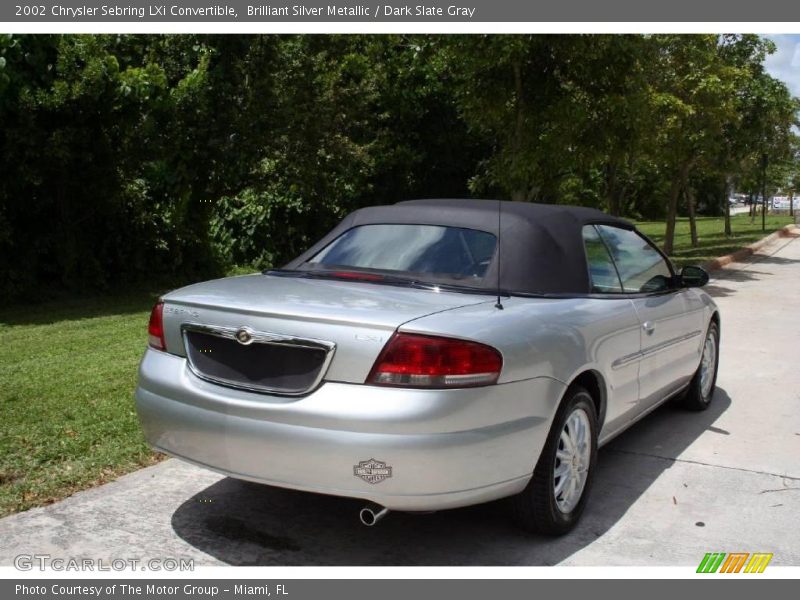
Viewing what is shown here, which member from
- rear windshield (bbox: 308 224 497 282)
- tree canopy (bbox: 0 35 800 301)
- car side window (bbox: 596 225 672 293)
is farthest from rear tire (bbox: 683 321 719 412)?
tree canopy (bbox: 0 35 800 301)

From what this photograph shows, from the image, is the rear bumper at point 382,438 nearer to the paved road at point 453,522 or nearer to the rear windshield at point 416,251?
the paved road at point 453,522

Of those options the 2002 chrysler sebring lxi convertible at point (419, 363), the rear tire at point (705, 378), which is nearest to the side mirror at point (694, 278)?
the rear tire at point (705, 378)

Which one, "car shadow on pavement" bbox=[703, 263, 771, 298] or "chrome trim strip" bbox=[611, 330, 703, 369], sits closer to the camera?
"chrome trim strip" bbox=[611, 330, 703, 369]

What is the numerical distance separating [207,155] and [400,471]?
11038mm

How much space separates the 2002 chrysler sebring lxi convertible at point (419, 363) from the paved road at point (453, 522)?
28cm

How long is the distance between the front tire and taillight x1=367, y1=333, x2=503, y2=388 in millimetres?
697

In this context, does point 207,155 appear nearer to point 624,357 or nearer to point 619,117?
point 619,117

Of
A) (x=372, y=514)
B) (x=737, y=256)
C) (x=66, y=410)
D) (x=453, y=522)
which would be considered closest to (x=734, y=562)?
(x=453, y=522)

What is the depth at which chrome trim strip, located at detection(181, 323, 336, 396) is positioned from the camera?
3.49 m

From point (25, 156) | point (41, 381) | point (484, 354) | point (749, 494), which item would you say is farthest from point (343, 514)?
point (25, 156)

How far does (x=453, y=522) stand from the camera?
4.26 m

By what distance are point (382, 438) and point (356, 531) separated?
1.02 meters

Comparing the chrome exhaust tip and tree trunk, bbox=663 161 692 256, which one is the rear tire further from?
tree trunk, bbox=663 161 692 256

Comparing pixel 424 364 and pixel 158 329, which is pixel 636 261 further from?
pixel 158 329
